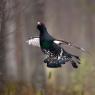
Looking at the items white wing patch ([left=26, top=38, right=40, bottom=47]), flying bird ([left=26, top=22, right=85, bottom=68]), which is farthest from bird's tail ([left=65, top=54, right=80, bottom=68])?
white wing patch ([left=26, top=38, right=40, bottom=47])

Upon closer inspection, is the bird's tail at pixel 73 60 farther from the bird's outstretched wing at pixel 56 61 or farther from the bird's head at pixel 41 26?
the bird's head at pixel 41 26

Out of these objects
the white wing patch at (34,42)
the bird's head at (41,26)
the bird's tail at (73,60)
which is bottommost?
the bird's tail at (73,60)

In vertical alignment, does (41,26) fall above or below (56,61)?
above

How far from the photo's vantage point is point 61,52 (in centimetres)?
291

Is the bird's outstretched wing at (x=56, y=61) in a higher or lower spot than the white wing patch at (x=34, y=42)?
lower

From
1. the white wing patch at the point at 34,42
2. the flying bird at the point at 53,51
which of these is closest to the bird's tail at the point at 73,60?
the flying bird at the point at 53,51

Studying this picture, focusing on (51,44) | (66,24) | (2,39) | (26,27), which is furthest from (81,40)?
(51,44)

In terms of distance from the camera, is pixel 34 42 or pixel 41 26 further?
pixel 34 42

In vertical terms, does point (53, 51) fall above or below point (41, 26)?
below

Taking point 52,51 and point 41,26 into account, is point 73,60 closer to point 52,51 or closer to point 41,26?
point 52,51

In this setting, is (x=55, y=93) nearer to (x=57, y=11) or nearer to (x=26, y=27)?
(x=26, y=27)

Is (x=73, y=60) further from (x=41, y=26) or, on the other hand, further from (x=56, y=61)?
(x=41, y=26)

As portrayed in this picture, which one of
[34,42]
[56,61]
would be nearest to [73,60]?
[56,61]

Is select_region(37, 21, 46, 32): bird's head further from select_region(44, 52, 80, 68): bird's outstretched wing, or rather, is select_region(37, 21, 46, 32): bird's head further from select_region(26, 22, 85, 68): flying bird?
select_region(44, 52, 80, 68): bird's outstretched wing
